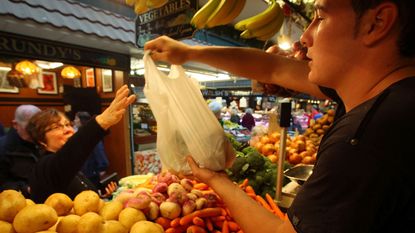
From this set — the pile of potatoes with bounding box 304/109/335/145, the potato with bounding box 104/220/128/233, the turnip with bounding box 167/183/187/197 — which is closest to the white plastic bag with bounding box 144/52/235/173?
the turnip with bounding box 167/183/187/197

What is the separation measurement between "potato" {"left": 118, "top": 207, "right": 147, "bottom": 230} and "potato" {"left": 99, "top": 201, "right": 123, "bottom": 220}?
0.03 metres

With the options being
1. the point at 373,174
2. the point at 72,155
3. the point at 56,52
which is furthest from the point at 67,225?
the point at 56,52

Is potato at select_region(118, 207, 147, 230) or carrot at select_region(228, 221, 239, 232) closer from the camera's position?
potato at select_region(118, 207, 147, 230)

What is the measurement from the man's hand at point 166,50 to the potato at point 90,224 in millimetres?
776

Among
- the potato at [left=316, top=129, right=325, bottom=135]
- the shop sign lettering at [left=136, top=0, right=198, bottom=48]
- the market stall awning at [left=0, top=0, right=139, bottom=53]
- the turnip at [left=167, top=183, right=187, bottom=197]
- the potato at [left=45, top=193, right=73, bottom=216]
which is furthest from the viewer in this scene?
the potato at [left=316, top=129, right=325, bottom=135]

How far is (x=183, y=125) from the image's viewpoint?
3.67ft

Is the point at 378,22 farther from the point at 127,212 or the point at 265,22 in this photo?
the point at 265,22

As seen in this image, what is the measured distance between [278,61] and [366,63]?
30.5 inches

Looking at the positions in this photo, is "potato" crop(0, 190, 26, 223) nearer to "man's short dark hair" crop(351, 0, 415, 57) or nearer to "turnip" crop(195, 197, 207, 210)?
"turnip" crop(195, 197, 207, 210)

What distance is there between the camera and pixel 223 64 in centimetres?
137

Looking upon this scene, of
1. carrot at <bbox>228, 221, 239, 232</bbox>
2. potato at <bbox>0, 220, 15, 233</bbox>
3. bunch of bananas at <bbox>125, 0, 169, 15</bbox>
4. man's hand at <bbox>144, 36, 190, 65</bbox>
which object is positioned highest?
bunch of bananas at <bbox>125, 0, 169, 15</bbox>

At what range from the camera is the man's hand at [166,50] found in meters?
1.24

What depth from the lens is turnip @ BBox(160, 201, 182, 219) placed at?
3.80 feet

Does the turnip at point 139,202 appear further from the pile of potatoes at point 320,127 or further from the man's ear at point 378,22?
the pile of potatoes at point 320,127
